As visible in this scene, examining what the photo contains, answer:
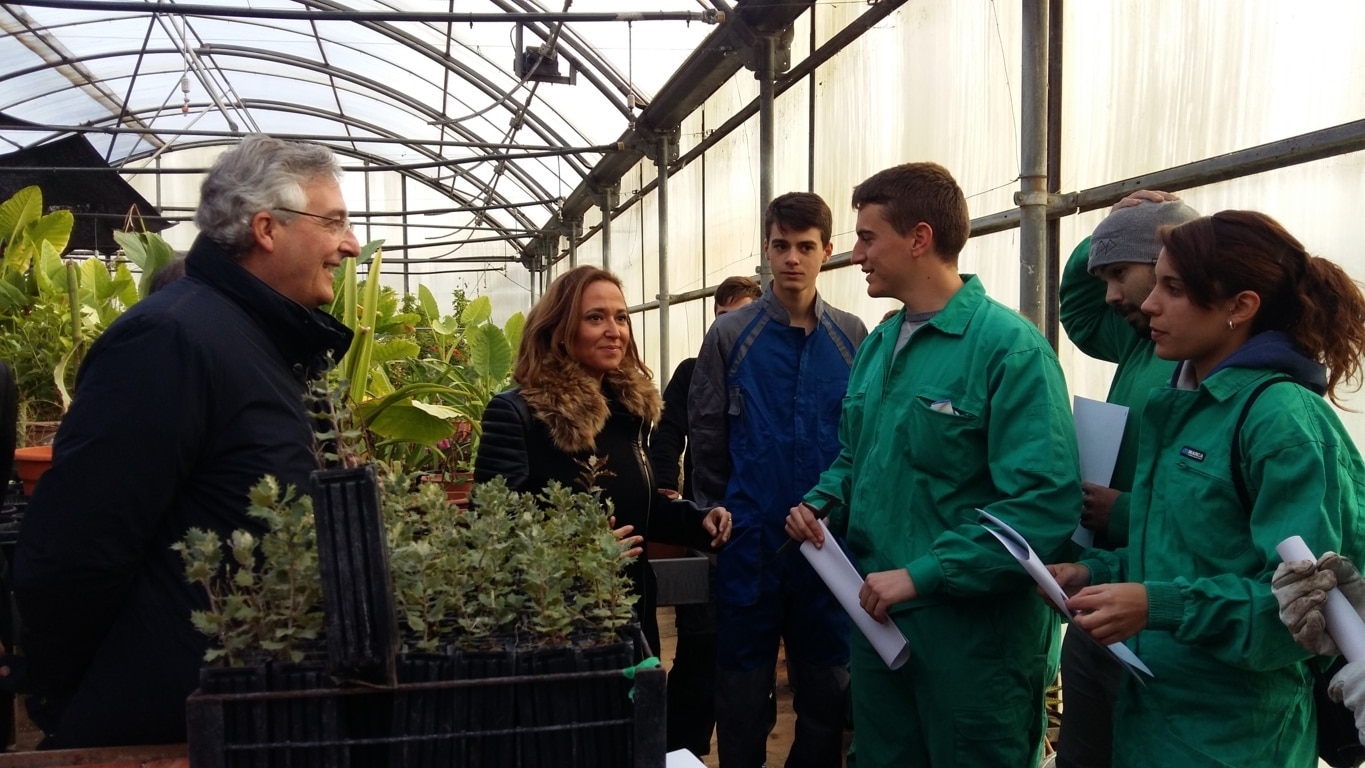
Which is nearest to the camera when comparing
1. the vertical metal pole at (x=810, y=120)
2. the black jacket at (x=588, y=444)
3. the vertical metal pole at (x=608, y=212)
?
the black jacket at (x=588, y=444)

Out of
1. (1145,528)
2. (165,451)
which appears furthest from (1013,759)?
(165,451)

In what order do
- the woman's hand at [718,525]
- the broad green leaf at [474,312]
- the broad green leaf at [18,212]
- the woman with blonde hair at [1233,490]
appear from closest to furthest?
the woman with blonde hair at [1233,490]
the woman's hand at [718,525]
the broad green leaf at [18,212]
the broad green leaf at [474,312]

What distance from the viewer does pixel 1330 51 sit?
2.09 m

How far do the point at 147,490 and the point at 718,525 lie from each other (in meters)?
1.47

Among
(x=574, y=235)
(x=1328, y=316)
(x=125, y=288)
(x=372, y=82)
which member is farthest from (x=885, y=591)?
(x=574, y=235)

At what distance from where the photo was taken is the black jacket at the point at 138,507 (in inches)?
51.8

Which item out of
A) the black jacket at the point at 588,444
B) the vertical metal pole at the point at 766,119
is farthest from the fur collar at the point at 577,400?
the vertical metal pole at the point at 766,119

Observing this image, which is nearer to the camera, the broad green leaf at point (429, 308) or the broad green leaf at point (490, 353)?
the broad green leaf at point (490, 353)

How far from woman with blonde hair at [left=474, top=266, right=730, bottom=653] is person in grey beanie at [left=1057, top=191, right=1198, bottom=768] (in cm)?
87

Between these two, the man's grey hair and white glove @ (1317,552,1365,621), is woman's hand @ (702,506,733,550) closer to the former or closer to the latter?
the man's grey hair

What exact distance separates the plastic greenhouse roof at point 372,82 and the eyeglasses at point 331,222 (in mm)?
5936

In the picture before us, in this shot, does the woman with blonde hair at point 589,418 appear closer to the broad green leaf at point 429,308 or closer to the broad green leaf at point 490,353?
the broad green leaf at point 490,353

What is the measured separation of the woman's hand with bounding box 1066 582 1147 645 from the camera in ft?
4.89

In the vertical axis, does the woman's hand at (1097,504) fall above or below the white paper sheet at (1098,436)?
below
